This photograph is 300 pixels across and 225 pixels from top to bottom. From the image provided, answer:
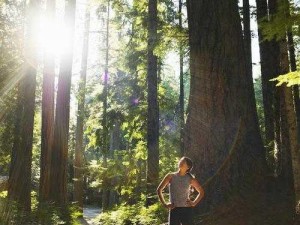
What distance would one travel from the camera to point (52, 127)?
14555mm

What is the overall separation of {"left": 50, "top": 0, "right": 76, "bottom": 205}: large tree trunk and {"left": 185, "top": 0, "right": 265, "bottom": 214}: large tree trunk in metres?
6.55

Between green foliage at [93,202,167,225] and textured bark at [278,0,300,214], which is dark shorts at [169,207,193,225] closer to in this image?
textured bark at [278,0,300,214]

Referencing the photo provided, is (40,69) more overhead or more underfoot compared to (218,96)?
more overhead

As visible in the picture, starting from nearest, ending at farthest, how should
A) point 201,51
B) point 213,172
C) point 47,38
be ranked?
point 213,172
point 201,51
point 47,38

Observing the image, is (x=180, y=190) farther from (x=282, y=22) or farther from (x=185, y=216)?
(x=282, y=22)

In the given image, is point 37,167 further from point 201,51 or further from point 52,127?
point 201,51

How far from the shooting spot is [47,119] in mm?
14484

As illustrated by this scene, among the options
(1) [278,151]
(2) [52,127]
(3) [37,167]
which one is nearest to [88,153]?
(3) [37,167]

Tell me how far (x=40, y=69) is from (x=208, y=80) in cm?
1247

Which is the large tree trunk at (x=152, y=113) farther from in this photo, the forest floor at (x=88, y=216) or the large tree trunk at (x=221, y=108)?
the large tree trunk at (x=221, y=108)

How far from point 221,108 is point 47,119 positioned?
7.95 metres

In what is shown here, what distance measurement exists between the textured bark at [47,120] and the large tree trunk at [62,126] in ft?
0.58

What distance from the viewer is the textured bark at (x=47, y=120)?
45.0 feet

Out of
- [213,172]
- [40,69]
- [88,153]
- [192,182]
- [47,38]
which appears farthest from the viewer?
[88,153]
